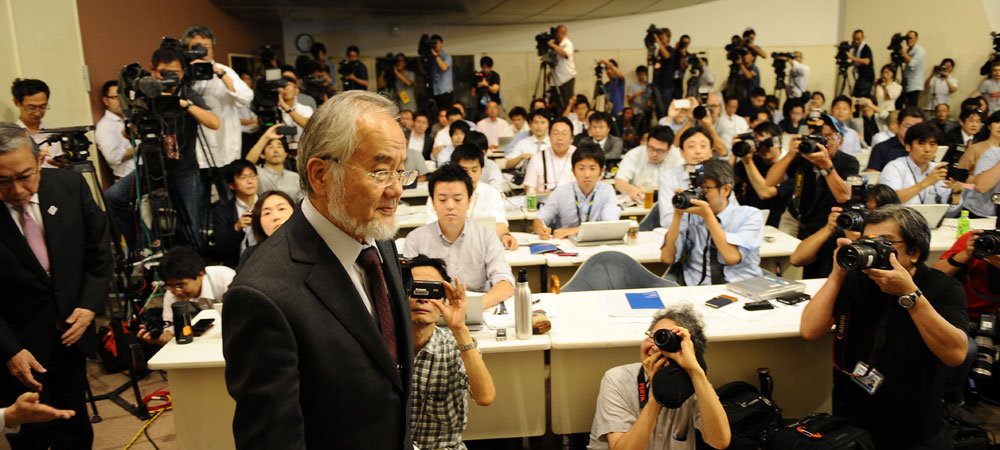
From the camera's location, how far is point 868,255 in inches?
80.9

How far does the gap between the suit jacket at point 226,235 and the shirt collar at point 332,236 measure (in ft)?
10.6

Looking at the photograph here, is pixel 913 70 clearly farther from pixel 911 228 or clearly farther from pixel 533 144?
pixel 911 228

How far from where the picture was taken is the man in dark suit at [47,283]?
2.26 m

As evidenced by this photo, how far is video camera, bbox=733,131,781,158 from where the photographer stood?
4684mm

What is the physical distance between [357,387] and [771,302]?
2.30 metres

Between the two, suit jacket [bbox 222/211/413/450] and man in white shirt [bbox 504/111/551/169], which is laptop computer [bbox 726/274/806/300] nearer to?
suit jacket [bbox 222/211/413/450]

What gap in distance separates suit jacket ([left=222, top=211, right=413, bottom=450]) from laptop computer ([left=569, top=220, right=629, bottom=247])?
287cm

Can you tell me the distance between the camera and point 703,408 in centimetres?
205

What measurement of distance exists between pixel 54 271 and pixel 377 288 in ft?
6.07

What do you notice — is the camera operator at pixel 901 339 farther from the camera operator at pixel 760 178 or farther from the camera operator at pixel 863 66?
the camera operator at pixel 863 66

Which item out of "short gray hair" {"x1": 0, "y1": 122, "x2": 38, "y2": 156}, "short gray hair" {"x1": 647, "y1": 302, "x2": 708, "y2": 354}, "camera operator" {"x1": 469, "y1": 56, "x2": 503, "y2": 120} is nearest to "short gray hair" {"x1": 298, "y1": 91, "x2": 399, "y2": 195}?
"short gray hair" {"x1": 647, "y1": 302, "x2": 708, "y2": 354}

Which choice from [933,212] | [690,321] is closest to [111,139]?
[690,321]

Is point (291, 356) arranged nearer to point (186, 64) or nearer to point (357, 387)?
point (357, 387)

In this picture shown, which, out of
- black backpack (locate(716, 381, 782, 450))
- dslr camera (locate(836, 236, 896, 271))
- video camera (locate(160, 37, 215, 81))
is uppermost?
video camera (locate(160, 37, 215, 81))
